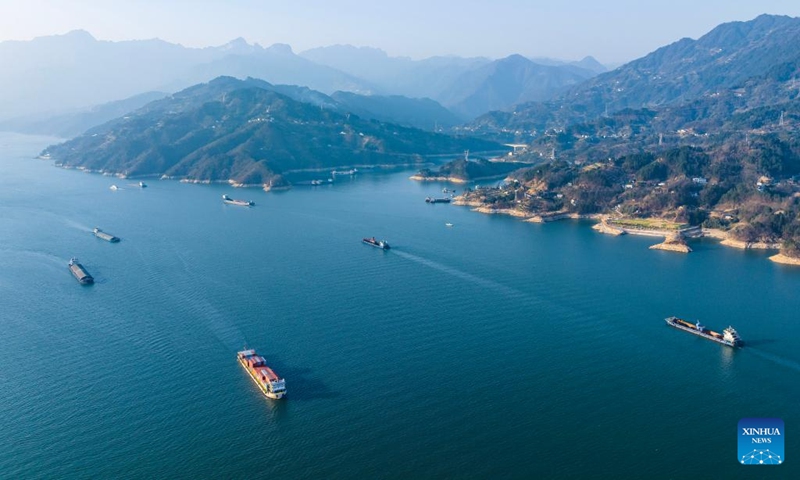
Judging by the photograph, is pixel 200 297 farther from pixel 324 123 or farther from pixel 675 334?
pixel 324 123

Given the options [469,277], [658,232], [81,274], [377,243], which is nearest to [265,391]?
[469,277]

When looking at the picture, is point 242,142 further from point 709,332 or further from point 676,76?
point 676,76

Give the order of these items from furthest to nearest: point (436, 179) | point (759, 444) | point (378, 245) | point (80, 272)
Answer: point (436, 179), point (378, 245), point (80, 272), point (759, 444)

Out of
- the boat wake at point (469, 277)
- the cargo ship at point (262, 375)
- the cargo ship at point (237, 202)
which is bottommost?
the cargo ship at point (262, 375)

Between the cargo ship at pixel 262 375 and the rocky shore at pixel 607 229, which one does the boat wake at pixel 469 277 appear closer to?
the cargo ship at pixel 262 375

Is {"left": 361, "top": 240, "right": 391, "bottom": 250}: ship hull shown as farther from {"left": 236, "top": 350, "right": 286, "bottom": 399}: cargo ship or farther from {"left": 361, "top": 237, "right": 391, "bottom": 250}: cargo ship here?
{"left": 236, "top": 350, "right": 286, "bottom": 399}: cargo ship

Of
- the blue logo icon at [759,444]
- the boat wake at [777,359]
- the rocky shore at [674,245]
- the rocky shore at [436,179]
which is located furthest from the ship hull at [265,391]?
the rocky shore at [436,179]
